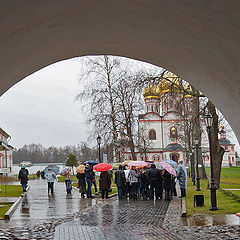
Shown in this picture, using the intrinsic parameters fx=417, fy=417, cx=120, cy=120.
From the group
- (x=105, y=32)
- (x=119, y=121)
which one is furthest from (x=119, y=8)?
(x=119, y=121)

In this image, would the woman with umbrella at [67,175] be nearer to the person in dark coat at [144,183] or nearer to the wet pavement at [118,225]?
the person in dark coat at [144,183]

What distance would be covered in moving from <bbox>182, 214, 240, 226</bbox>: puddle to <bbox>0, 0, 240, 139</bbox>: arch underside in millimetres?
5151

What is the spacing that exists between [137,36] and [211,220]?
7.64m

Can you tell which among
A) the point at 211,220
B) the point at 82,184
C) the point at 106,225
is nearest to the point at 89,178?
the point at 82,184

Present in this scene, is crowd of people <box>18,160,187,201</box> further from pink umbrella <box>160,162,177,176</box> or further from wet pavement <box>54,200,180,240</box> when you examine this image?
wet pavement <box>54,200,180,240</box>

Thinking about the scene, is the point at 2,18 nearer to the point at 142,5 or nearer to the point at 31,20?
the point at 31,20

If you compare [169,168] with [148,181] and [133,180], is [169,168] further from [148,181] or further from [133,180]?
[133,180]

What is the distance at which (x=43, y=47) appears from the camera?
574 cm

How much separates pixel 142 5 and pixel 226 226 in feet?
25.3

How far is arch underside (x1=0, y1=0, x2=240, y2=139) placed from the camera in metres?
4.52

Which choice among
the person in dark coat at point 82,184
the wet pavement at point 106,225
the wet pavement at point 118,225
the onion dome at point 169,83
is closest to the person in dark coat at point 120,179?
the person in dark coat at point 82,184

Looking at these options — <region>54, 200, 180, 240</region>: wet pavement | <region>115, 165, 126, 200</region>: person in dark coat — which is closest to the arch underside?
<region>54, 200, 180, 240</region>: wet pavement

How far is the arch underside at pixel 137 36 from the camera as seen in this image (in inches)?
178

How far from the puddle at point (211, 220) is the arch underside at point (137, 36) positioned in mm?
5151
